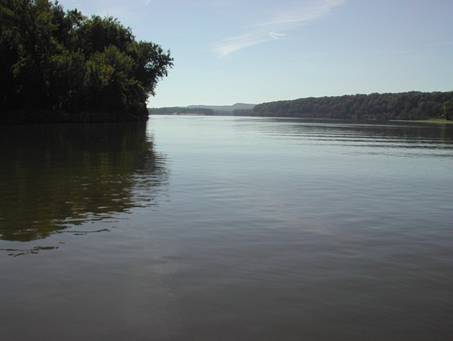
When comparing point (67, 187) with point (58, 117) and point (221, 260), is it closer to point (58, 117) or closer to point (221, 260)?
point (221, 260)

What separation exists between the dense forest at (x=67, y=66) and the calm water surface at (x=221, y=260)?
64670 millimetres

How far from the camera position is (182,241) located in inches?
493

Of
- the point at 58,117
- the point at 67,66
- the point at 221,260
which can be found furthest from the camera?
the point at 58,117

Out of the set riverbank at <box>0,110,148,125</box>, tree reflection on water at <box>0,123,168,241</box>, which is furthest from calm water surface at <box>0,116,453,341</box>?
riverbank at <box>0,110,148,125</box>

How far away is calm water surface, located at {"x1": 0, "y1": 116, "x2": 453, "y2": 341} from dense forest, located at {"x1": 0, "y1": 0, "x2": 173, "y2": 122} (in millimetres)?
64670

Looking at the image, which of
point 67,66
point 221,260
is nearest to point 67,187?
point 221,260

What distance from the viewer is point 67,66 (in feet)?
285

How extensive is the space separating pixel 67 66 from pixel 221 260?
8323 cm

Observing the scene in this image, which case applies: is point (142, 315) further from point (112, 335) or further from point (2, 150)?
point (2, 150)

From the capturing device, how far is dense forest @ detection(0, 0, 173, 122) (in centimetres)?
8025

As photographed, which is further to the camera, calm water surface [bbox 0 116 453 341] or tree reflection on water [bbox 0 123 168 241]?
tree reflection on water [bbox 0 123 168 241]

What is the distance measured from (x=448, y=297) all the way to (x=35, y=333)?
7.06m

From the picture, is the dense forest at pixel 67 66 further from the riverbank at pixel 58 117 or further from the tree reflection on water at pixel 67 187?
the tree reflection on water at pixel 67 187

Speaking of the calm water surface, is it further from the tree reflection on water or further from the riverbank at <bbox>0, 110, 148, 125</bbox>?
the riverbank at <bbox>0, 110, 148, 125</bbox>
